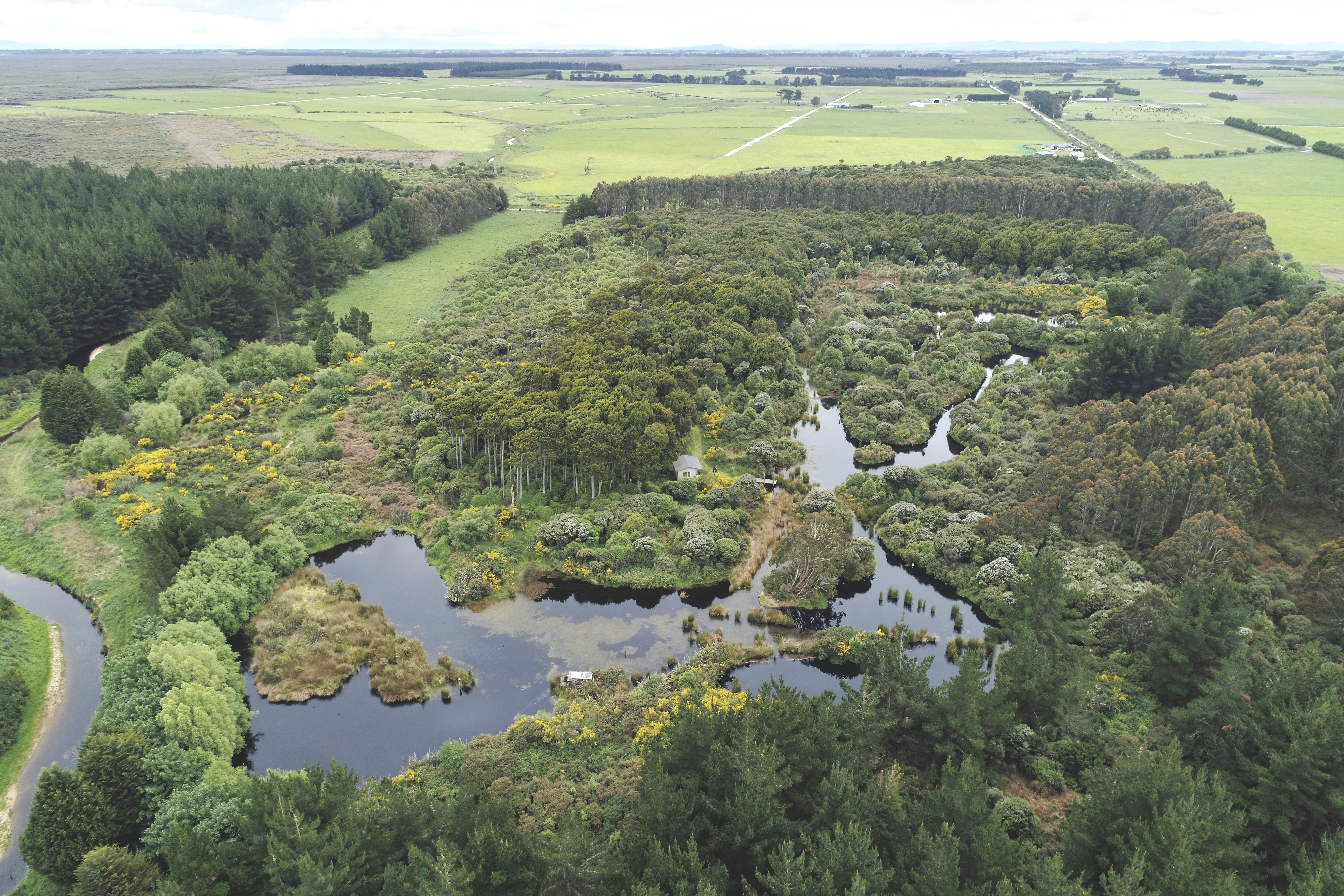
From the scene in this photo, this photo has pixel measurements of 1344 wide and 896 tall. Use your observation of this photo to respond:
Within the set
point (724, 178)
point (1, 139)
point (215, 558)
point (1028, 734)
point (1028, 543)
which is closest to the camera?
point (1028, 734)

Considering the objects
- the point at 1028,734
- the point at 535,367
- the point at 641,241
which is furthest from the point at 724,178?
the point at 1028,734

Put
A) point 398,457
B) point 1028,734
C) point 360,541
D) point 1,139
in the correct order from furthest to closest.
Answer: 1. point 1,139
2. point 398,457
3. point 360,541
4. point 1028,734

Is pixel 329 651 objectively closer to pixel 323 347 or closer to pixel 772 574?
pixel 772 574

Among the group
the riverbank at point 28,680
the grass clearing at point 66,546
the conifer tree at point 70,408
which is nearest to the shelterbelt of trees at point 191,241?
the conifer tree at point 70,408

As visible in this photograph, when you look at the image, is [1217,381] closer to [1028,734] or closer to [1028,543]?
[1028,543]

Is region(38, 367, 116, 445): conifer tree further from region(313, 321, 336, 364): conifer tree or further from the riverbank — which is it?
the riverbank

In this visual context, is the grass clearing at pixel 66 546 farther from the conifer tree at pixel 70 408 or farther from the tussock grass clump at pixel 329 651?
the tussock grass clump at pixel 329 651

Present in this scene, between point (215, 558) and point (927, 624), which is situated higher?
point (215, 558)
